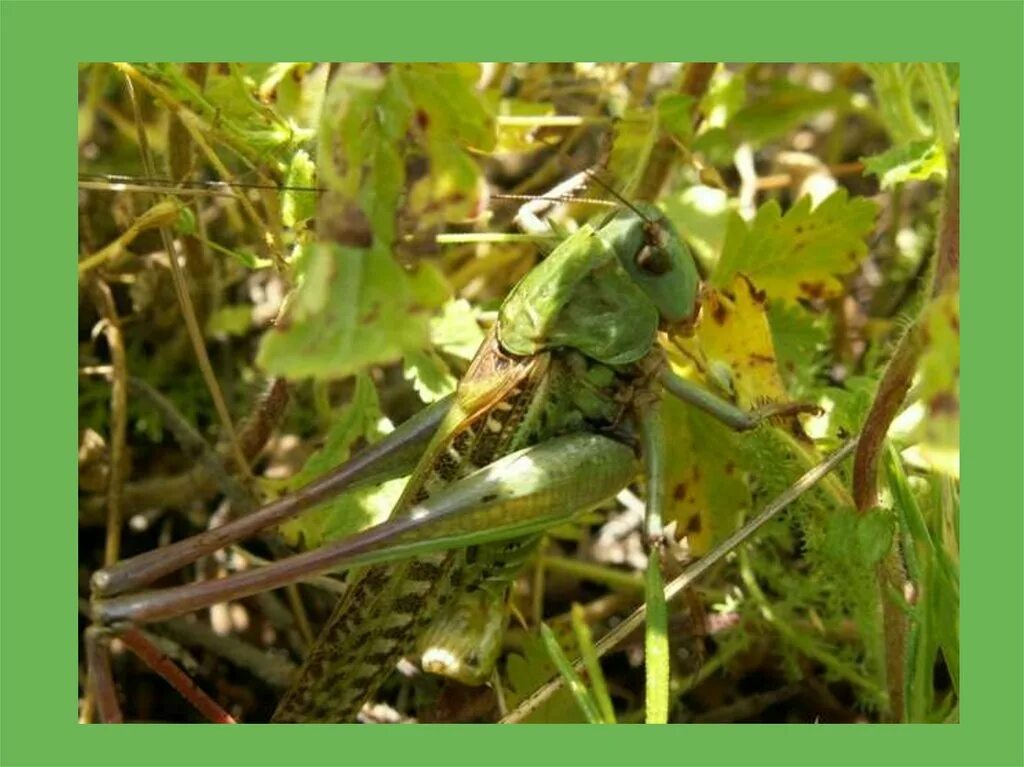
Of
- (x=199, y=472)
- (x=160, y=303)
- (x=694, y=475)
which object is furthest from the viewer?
(x=160, y=303)

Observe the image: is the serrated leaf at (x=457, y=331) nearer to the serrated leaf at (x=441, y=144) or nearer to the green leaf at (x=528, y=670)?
the green leaf at (x=528, y=670)

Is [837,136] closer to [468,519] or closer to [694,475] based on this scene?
[694,475]

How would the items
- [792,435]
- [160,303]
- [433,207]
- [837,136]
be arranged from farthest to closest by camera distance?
[837,136] < [160,303] < [792,435] < [433,207]

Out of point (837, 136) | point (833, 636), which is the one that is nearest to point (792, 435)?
point (833, 636)

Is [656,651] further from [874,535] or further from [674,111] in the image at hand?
[674,111]

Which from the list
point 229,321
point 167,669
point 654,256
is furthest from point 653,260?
point 229,321

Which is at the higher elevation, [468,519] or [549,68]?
[549,68]
